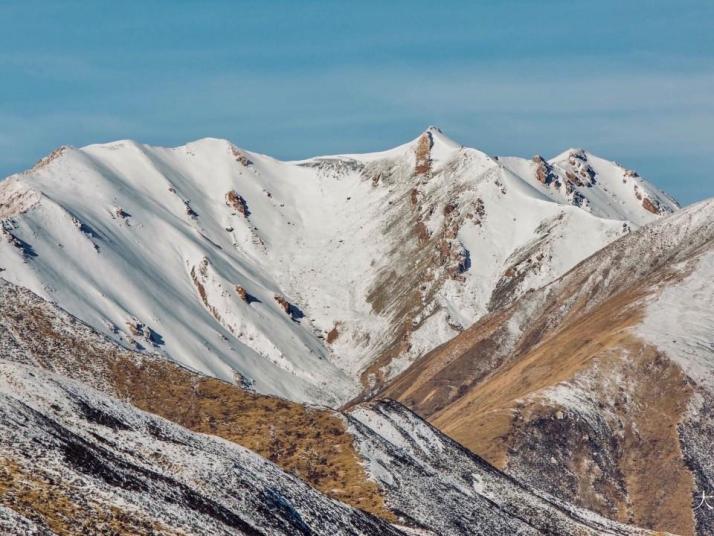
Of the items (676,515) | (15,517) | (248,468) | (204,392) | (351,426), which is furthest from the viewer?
(676,515)

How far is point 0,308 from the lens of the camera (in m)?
122

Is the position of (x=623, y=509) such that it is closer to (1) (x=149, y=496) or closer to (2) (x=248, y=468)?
(2) (x=248, y=468)

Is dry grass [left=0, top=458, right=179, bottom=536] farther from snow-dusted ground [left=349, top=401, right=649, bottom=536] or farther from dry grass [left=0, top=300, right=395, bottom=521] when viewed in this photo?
snow-dusted ground [left=349, top=401, right=649, bottom=536]

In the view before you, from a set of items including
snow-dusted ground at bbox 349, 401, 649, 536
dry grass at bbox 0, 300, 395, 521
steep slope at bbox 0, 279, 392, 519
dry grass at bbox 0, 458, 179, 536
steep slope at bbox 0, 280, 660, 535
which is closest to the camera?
dry grass at bbox 0, 458, 179, 536

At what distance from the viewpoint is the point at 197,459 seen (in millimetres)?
70312

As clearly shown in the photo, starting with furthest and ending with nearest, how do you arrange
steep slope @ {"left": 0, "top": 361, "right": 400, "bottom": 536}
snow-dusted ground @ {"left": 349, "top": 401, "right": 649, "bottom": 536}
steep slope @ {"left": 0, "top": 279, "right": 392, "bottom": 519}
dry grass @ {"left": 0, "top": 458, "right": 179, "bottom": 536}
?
steep slope @ {"left": 0, "top": 279, "right": 392, "bottom": 519}
snow-dusted ground @ {"left": 349, "top": 401, "right": 649, "bottom": 536}
steep slope @ {"left": 0, "top": 361, "right": 400, "bottom": 536}
dry grass @ {"left": 0, "top": 458, "right": 179, "bottom": 536}

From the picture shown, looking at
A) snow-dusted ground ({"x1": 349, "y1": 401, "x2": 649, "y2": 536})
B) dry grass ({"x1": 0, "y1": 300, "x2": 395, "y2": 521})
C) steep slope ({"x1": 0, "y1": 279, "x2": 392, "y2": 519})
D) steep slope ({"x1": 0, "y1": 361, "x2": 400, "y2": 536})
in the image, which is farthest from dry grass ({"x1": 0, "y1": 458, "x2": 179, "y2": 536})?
snow-dusted ground ({"x1": 349, "y1": 401, "x2": 649, "y2": 536})

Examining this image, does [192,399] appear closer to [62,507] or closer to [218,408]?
[218,408]

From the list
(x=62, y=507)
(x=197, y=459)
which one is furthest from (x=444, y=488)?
(x=62, y=507)

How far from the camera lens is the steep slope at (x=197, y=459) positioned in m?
55.8

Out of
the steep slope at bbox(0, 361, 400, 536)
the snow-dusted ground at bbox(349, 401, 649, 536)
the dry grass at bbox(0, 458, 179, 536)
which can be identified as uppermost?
the snow-dusted ground at bbox(349, 401, 649, 536)

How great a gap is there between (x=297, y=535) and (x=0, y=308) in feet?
200

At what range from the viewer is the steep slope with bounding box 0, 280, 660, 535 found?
5581 centimetres

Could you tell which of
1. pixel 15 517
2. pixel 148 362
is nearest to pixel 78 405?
pixel 15 517
